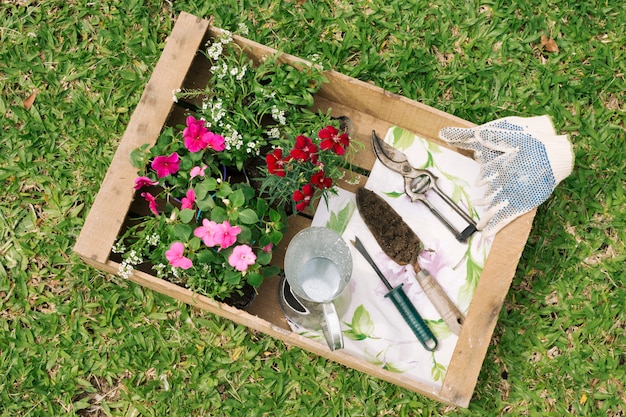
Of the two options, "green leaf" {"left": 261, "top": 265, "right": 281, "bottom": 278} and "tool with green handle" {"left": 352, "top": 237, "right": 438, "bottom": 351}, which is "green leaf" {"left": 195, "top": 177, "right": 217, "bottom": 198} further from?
"tool with green handle" {"left": 352, "top": 237, "right": 438, "bottom": 351}

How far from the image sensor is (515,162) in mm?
2297

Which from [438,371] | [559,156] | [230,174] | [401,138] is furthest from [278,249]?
[559,156]

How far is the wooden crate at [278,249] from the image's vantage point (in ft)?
7.19

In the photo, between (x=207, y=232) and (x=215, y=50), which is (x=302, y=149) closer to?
(x=207, y=232)

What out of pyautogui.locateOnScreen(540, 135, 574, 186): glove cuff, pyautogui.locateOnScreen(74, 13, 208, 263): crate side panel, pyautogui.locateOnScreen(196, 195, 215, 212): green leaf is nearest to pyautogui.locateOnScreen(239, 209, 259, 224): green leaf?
pyautogui.locateOnScreen(196, 195, 215, 212): green leaf

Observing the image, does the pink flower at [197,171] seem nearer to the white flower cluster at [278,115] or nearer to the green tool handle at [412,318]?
the white flower cluster at [278,115]

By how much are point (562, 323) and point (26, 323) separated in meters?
2.32

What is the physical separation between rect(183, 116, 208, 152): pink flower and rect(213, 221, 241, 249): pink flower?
0.97 feet

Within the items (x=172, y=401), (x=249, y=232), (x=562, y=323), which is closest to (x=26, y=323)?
(x=172, y=401)

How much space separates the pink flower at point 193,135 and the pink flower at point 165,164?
0.06 metres

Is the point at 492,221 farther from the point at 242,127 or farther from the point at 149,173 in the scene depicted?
the point at 149,173

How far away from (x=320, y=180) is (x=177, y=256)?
550mm

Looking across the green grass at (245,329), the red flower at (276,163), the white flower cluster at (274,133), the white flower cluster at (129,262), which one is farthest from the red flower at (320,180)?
the green grass at (245,329)

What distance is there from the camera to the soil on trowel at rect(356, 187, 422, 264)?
2412 mm
